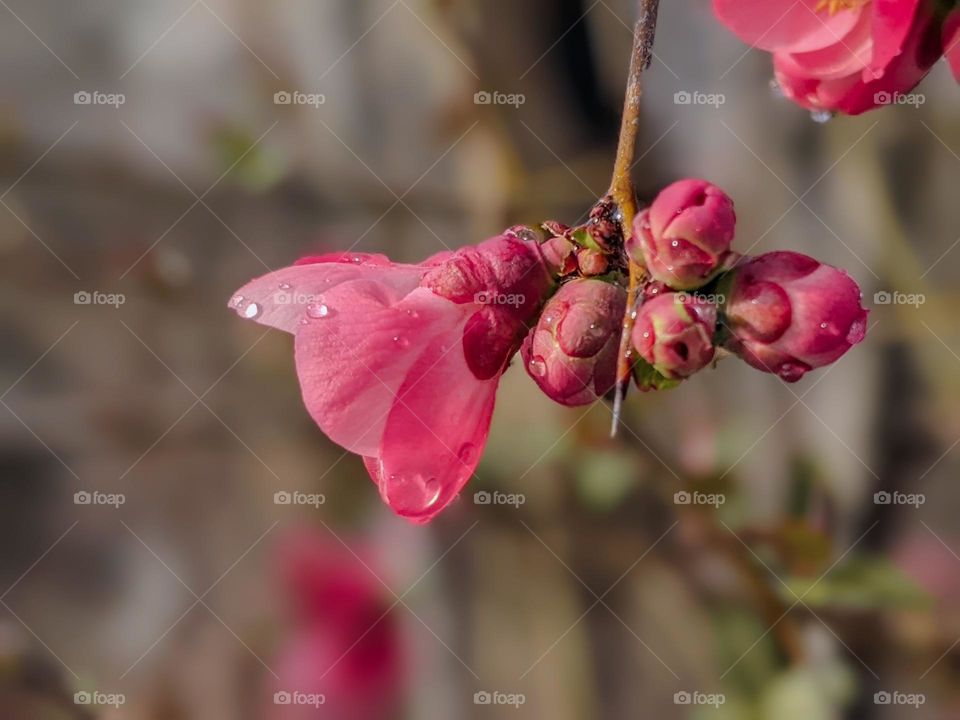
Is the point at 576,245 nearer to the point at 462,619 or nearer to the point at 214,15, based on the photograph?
the point at 462,619

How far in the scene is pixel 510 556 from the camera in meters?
2.26

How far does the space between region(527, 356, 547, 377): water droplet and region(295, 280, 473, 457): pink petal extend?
9 centimetres

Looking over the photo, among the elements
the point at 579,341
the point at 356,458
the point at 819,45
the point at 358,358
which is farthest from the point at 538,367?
the point at 356,458

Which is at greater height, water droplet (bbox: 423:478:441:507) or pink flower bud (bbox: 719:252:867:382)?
pink flower bud (bbox: 719:252:867:382)

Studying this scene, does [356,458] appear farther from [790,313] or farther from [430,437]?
[790,313]

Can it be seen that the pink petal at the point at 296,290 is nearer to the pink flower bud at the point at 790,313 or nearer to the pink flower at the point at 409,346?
the pink flower at the point at 409,346

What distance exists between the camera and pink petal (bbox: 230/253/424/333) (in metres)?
0.78

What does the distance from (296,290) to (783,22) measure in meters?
0.58

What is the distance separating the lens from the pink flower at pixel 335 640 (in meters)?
2.01

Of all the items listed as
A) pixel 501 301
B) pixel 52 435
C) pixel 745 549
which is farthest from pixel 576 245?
pixel 52 435

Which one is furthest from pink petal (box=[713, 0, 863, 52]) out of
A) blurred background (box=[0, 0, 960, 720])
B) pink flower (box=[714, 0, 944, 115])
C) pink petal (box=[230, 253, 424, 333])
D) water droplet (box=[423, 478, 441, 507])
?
blurred background (box=[0, 0, 960, 720])

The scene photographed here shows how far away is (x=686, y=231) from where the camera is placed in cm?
70

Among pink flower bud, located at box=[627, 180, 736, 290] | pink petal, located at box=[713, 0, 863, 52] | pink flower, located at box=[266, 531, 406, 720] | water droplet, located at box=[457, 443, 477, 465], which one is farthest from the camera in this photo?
pink flower, located at box=[266, 531, 406, 720]

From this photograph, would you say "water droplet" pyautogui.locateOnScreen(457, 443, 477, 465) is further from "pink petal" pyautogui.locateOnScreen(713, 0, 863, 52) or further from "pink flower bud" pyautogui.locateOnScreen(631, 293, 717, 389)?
"pink petal" pyautogui.locateOnScreen(713, 0, 863, 52)
